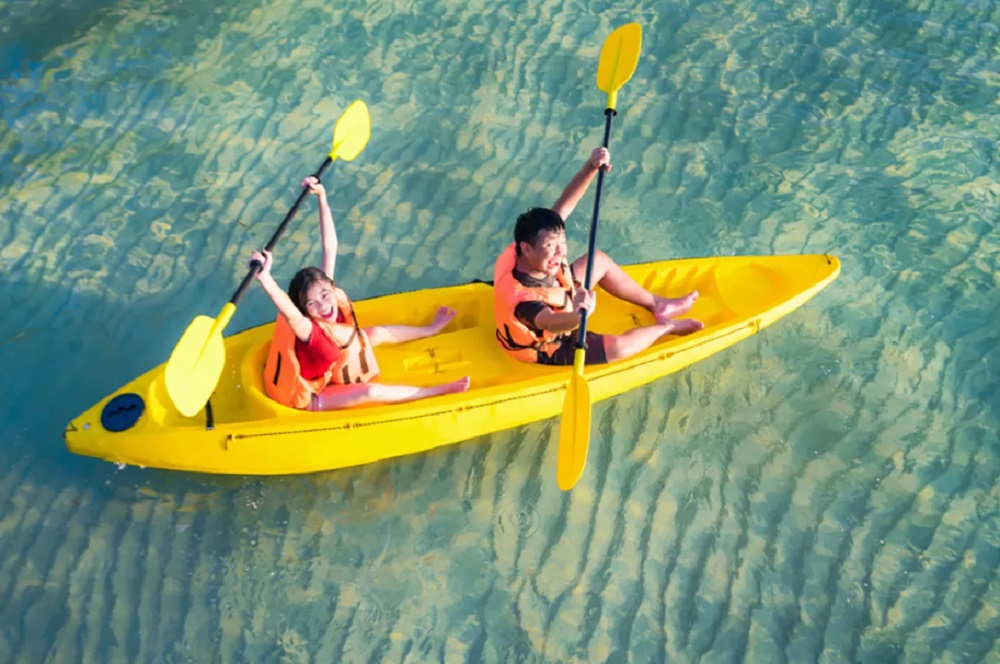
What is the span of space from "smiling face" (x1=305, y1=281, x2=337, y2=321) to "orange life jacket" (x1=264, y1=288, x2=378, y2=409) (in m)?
0.05

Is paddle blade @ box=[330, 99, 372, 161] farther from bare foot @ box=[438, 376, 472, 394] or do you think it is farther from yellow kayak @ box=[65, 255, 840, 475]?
bare foot @ box=[438, 376, 472, 394]

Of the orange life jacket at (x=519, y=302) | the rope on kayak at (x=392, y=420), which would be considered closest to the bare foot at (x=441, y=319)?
the orange life jacket at (x=519, y=302)

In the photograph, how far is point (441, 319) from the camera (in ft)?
18.1

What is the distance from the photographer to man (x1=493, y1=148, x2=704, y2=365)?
16.0 feet

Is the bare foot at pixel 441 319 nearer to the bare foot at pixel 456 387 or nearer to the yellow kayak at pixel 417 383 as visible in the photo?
the yellow kayak at pixel 417 383

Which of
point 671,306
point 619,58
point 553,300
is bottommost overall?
point 671,306

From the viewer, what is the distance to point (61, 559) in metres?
4.75

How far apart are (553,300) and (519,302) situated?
218 mm

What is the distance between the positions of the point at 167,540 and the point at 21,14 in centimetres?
590

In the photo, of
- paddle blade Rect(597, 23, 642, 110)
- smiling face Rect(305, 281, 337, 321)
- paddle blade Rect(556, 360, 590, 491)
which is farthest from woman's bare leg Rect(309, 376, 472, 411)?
paddle blade Rect(597, 23, 642, 110)

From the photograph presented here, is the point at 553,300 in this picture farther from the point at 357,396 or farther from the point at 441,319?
the point at 357,396

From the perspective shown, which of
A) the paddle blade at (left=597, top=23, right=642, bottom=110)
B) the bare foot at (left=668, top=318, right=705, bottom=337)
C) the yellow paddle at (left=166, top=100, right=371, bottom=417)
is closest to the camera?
the yellow paddle at (left=166, top=100, right=371, bottom=417)

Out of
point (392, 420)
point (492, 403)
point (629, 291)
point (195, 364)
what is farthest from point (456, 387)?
point (195, 364)

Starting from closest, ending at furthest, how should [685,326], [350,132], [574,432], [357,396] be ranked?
1. [574,432]
2. [357,396]
3. [685,326]
4. [350,132]
